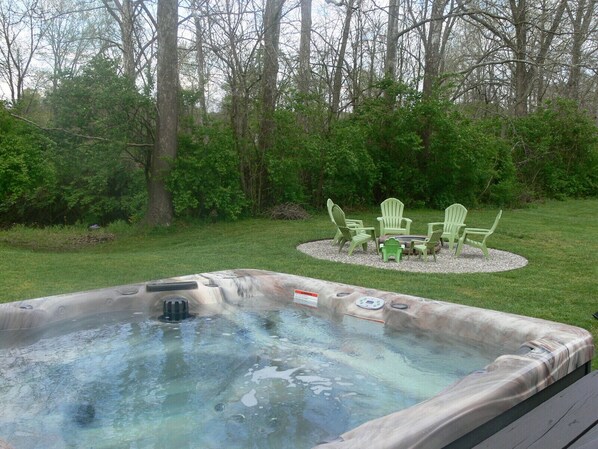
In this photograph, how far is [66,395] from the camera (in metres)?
3.28

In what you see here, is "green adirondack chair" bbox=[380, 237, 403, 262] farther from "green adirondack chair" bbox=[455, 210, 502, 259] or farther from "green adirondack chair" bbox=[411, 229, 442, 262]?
"green adirondack chair" bbox=[455, 210, 502, 259]

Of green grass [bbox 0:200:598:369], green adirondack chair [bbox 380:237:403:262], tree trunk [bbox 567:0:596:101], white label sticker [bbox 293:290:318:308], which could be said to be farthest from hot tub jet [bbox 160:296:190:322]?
tree trunk [bbox 567:0:596:101]

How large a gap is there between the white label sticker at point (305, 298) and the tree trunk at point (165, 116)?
732 cm

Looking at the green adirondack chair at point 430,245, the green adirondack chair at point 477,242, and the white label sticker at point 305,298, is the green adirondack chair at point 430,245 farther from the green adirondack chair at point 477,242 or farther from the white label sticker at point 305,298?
the white label sticker at point 305,298

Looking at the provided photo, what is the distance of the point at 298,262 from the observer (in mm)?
7469

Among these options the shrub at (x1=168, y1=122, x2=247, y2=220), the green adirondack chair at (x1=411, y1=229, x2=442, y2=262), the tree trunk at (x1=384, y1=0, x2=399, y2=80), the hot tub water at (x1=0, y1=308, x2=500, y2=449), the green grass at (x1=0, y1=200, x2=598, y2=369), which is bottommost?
the hot tub water at (x1=0, y1=308, x2=500, y2=449)

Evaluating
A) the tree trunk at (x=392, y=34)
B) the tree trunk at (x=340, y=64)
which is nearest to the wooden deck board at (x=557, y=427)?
the tree trunk at (x=340, y=64)

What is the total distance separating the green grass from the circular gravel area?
285mm

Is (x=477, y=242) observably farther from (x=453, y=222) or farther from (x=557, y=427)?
(x=557, y=427)

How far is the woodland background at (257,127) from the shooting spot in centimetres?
1119

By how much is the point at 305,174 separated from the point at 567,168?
397 inches

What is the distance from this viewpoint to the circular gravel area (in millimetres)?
7200

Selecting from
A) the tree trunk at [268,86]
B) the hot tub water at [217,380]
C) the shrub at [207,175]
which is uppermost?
the tree trunk at [268,86]

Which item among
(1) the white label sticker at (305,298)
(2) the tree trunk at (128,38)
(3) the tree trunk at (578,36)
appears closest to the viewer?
(1) the white label sticker at (305,298)
